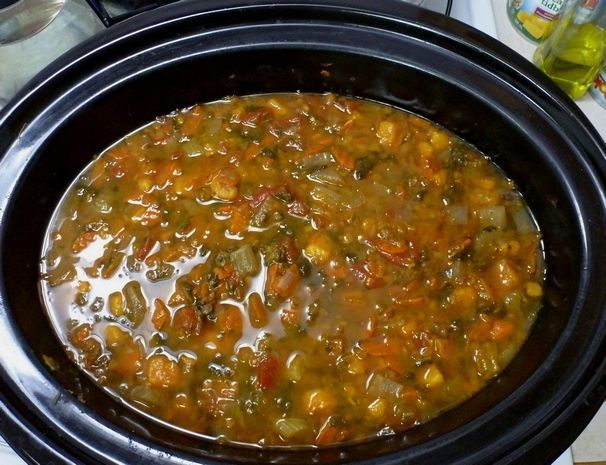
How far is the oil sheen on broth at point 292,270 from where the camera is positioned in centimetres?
172

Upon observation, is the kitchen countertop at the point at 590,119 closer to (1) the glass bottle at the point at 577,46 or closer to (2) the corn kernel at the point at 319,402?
(1) the glass bottle at the point at 577,46

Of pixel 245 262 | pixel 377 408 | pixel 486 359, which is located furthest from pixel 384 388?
pixel 245 262

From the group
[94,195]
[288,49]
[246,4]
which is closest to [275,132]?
[288,49]

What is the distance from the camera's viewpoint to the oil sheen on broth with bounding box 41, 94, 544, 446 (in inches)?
67.6

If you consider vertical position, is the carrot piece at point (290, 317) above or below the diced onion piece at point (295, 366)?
above

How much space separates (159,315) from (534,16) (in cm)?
173

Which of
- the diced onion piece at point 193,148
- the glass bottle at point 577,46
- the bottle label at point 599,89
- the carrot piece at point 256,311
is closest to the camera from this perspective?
the carrot piece at point 256,311

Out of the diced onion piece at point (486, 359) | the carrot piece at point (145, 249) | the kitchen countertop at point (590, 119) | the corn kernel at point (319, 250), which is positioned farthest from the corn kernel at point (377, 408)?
the carrot piece at point (145, 249)

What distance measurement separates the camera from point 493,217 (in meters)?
Answer: 1.94

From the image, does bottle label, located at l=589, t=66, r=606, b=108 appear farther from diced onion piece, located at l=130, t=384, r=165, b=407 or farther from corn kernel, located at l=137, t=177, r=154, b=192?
diced onion piece, located at l=130, t=384, r=165, b=407

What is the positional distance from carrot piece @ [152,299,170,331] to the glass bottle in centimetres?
157

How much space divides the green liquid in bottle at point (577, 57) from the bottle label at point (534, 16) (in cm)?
11

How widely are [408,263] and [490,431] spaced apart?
53 cm

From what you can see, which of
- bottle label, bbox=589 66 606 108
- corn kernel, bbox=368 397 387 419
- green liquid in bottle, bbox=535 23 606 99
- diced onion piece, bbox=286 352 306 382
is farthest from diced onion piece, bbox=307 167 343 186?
bottle label, bbox=589 66 606 108
